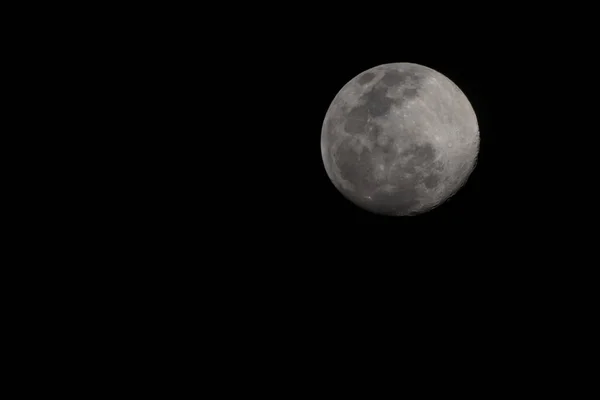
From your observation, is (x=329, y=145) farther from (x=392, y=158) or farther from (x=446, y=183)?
(x=446, y=183)

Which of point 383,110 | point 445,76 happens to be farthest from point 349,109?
point 445,76

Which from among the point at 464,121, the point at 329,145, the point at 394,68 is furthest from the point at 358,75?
the point at 464,121

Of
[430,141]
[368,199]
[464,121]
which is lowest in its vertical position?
[368,199]

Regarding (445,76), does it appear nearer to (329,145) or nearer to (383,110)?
(383,110)

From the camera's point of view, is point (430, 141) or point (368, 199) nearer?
point (430, 141)

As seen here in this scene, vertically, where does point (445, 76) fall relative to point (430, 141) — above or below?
above

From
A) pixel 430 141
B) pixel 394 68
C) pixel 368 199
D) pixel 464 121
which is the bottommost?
pixel 368 199
